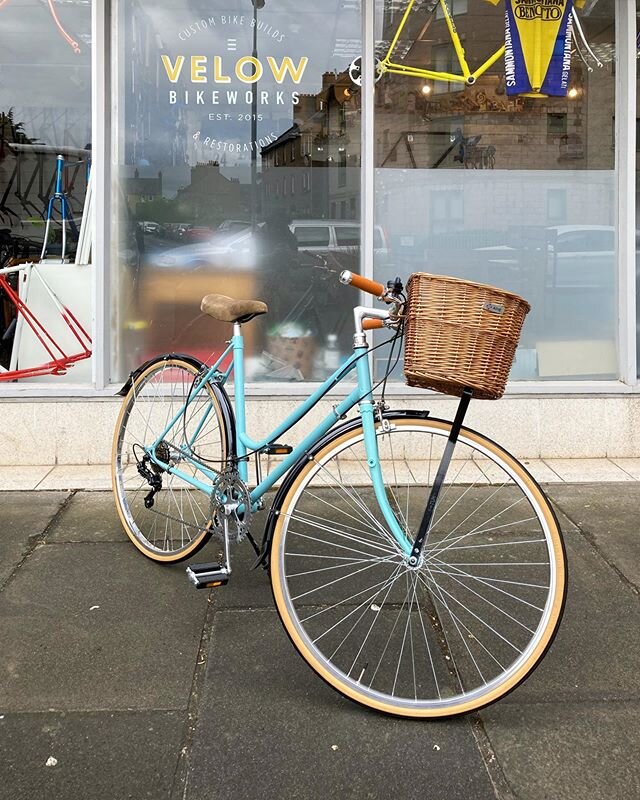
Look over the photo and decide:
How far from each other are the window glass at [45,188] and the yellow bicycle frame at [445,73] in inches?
80.3

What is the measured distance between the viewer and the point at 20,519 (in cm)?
466

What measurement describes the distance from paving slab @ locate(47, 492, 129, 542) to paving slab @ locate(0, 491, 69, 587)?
0.07 m

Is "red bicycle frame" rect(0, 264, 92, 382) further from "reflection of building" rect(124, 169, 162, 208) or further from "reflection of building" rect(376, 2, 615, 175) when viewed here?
"reflection of building" rect(376, 2, 615, 175)

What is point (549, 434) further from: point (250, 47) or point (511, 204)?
point (250, 47)

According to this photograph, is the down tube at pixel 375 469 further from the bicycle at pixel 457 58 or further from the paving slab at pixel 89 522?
the bicycle at pixel 457 58

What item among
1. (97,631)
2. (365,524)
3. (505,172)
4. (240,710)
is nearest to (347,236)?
(505,172)

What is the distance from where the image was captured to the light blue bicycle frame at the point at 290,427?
9.45ft

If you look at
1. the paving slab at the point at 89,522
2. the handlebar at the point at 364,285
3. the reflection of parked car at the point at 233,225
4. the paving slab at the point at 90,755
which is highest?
the reflection of parked car at the point at 233,225

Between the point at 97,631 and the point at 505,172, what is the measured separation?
414 centimetres

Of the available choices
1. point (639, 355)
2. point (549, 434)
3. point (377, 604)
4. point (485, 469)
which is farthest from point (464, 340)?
point (639, 355)

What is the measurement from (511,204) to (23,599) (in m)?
4.07

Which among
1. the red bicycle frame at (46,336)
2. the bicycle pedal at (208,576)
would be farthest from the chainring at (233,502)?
the red bicycle frame at (46,336)

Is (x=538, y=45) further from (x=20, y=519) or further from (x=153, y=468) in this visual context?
(x=20, y=519)

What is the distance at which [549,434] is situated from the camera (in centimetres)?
576
